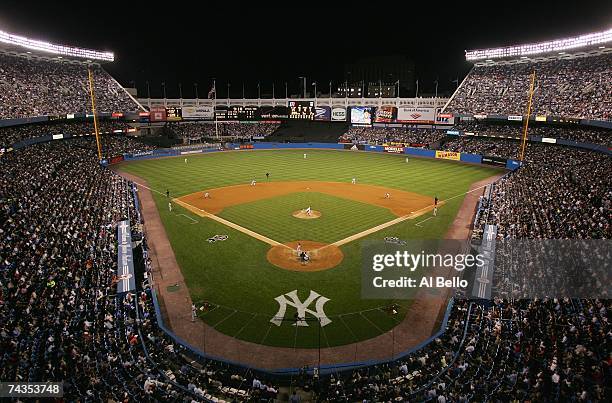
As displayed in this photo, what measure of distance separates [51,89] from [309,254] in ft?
199

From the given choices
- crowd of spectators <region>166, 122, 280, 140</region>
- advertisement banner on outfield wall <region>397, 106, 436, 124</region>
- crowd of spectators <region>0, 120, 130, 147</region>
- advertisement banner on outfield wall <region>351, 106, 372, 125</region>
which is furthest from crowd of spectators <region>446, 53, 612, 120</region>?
crowd of spectators <region>0, 120, 130, 147</region>

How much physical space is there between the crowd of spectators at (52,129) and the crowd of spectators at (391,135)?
1879 inches

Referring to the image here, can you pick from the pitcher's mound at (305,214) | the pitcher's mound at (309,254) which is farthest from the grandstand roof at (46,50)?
the pitcher's mound at (309,254)

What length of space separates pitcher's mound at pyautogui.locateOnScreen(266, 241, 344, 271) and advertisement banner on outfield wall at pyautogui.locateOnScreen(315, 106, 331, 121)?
69.7m

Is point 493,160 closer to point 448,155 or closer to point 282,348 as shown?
point 448,155

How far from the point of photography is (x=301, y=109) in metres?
99.1

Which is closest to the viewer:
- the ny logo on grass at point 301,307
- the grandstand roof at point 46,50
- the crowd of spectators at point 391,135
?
the ny logo on grass at point 301,307

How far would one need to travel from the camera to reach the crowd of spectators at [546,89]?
5322 cm

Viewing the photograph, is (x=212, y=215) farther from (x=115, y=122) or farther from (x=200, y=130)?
(x=200, y=130)

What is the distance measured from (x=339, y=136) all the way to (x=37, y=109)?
58923 millimetres

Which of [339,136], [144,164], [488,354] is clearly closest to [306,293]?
[488,354]

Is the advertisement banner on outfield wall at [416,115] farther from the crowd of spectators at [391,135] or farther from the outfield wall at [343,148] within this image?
the outfield wall at [343,148]

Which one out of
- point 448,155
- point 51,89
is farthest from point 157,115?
point 448,155

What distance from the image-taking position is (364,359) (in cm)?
1628
